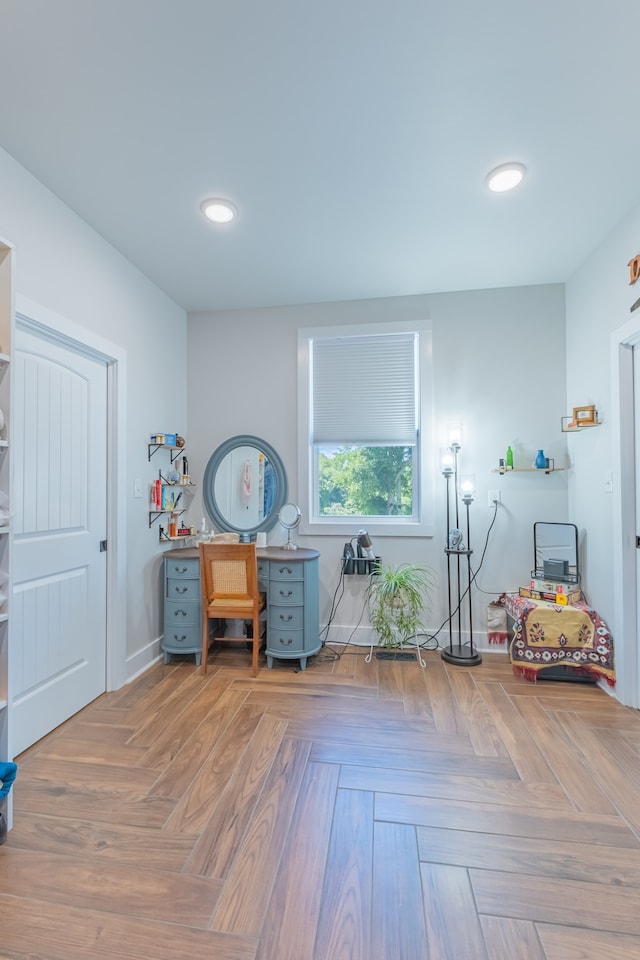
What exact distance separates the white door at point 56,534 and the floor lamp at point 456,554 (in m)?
2.41

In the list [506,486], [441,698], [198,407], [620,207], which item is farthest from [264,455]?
[620,207]

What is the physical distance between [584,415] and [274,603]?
2491 millimetres

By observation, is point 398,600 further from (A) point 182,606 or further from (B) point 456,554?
(A) point 182,606

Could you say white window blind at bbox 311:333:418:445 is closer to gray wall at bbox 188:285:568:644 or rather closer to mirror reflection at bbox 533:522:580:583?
gray wall at bbox 188:285:568:644

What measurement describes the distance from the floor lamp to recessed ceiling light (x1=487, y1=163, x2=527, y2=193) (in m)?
1.53

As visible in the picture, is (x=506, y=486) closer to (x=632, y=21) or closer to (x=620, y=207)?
(x=620, y=207)

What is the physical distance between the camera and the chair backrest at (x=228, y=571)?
2.78m

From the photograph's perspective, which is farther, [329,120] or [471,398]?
[471,398]

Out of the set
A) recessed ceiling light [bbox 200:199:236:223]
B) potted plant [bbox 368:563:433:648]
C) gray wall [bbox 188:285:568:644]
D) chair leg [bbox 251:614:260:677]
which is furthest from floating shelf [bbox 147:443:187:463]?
potted plant [bbox 368:563:433:648]

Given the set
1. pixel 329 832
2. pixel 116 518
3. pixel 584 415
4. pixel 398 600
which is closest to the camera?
pixel 329 832

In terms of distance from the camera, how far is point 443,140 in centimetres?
184

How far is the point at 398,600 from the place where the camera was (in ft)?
10.5

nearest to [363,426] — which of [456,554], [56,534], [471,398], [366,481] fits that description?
[366,481]

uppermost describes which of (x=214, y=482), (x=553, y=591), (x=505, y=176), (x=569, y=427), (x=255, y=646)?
(x=505, y=176)
